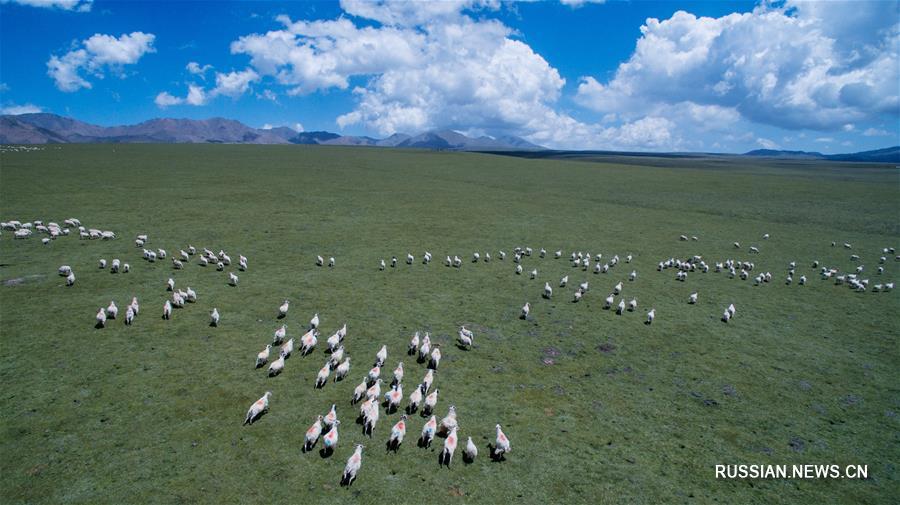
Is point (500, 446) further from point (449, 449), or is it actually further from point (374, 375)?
point (374, 375)

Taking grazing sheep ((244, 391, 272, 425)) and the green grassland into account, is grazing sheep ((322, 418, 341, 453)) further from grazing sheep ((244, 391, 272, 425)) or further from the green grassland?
grazing sheep ((244, 391, 272, 425))

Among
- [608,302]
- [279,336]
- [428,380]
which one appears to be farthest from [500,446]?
[608,302]

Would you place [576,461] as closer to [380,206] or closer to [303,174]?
[380,206]

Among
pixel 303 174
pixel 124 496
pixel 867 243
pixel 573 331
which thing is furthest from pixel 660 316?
pixel 303 174

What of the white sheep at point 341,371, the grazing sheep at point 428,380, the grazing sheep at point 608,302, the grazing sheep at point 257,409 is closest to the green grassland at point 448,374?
the grazing sheep at point 257,409

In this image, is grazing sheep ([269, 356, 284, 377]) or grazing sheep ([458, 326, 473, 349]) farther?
grazing sheep ([458, 326, 473, 349])

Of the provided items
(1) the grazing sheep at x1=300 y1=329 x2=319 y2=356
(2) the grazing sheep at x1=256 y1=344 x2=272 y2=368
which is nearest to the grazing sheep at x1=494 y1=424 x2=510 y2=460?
(1) the grazing sheep at x1=300 y1=329 x2=319 y2=356

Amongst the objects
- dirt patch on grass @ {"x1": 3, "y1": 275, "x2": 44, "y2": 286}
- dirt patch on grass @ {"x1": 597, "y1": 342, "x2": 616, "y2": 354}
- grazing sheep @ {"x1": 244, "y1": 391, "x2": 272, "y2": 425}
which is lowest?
dirt patch on grass @ {"x1": 597, "y1": 342, "x2": 616, "y2": 354}
